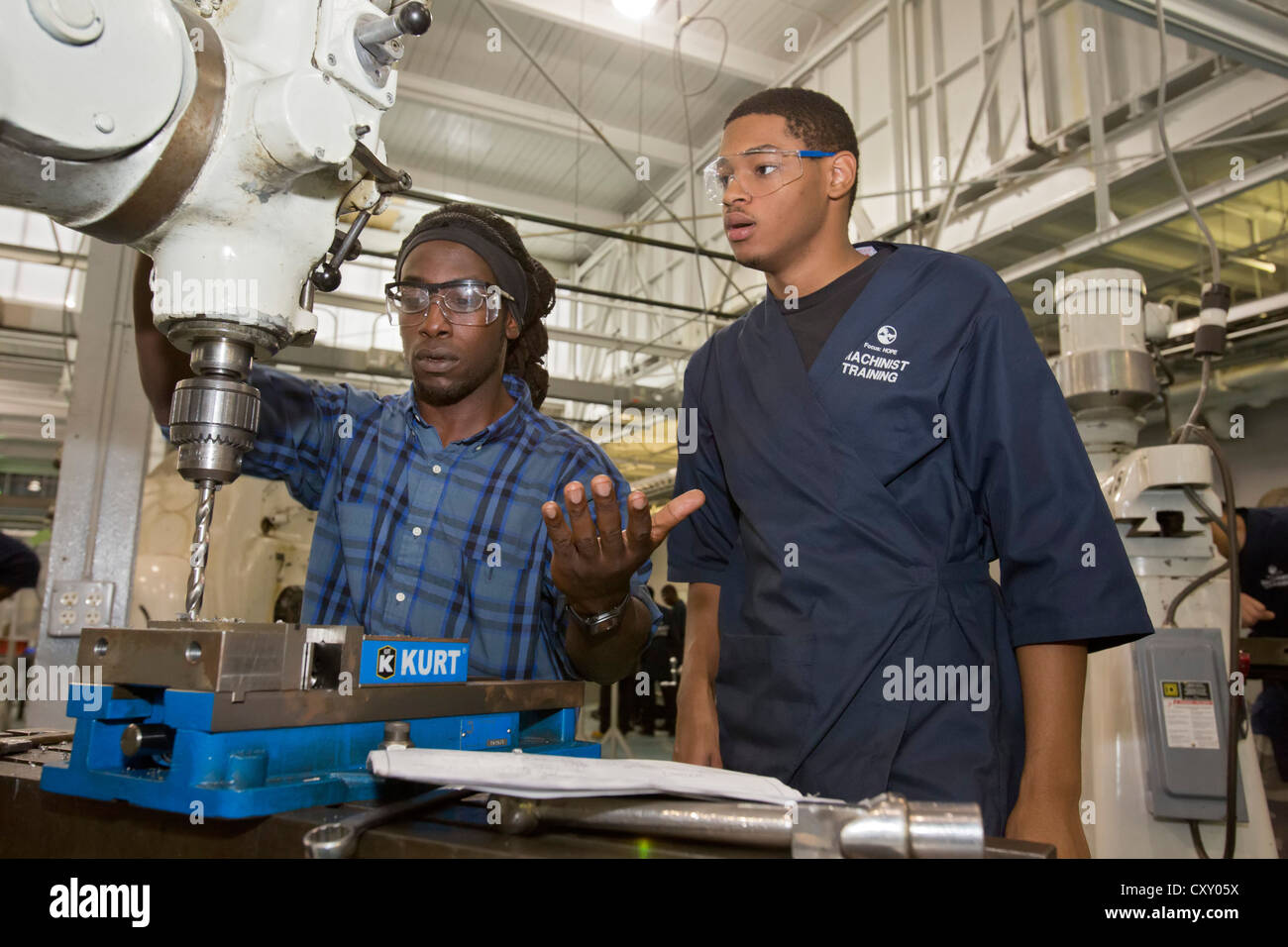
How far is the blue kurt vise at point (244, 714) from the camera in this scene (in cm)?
61

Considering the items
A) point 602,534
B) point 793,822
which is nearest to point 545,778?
point 793,822

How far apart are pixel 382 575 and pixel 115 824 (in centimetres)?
70

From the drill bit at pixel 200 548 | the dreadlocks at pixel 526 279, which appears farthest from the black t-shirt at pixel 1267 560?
the drill bit at pixel 200 548

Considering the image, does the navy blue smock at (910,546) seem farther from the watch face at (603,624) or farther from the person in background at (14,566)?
the person in background at (14,566)

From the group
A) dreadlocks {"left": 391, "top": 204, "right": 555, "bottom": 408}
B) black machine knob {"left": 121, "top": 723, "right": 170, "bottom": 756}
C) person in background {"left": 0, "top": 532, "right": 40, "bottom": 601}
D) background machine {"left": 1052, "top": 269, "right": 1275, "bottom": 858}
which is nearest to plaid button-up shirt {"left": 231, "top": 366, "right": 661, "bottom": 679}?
dreadlocks {"left": 391, "top": 204, "right": 555, "bottom": 408}

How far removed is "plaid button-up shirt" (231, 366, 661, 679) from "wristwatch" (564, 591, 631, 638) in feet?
0.64

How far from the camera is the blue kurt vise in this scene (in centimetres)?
61

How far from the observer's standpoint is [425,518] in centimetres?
139

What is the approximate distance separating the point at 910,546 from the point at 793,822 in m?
0.70

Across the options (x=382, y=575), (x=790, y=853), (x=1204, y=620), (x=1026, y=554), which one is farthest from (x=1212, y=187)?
(x=790, y=853)

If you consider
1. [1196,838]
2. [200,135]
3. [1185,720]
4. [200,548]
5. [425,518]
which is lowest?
[1196,838]

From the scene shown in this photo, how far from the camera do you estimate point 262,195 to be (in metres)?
0.82

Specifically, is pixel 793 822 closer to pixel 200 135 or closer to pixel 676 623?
pixel 200 135

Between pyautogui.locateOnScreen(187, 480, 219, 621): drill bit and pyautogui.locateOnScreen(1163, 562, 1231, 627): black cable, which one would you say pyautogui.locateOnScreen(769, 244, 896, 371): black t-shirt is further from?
pyautogui.locateOnScreen(1163, 562, 1231, 627): black cable
